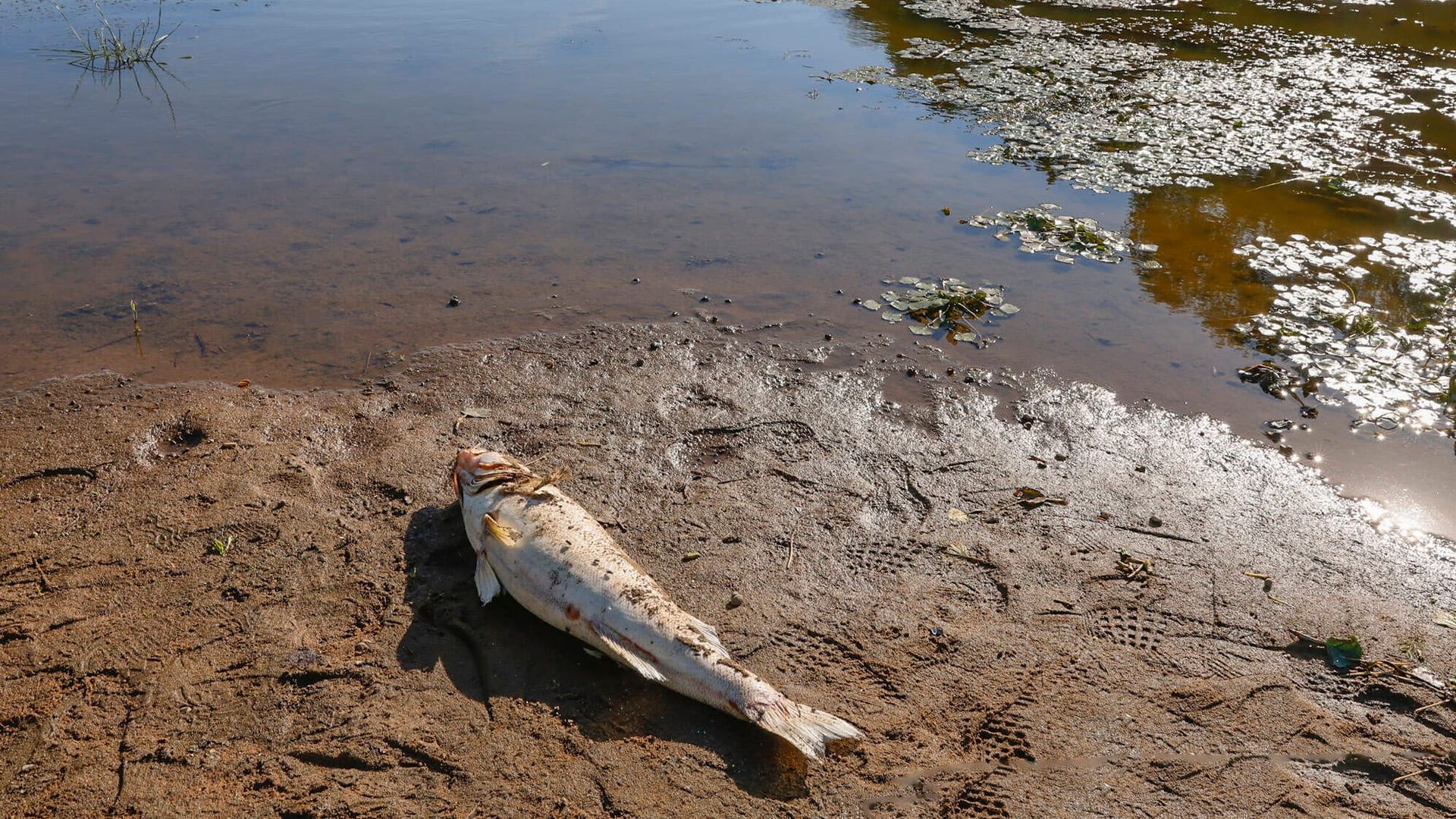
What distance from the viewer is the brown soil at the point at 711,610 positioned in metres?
3.14

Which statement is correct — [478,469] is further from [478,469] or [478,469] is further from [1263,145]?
[1263,145]

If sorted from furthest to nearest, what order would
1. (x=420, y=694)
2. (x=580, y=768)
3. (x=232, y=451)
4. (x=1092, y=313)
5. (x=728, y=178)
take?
1. (x=728, y=178)
2. (x=1092, y=313)
3. (x=232, y=451)
4. (x=420, y=694)
5. (x=580, y=768)

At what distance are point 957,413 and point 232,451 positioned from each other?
415 centimetres

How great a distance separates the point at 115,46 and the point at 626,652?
12215 mm

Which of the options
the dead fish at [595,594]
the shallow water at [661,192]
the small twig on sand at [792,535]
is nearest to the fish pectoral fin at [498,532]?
the dead fish at [595,594]

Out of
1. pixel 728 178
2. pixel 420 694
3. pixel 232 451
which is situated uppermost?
pixel 728 178

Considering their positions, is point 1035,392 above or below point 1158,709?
above

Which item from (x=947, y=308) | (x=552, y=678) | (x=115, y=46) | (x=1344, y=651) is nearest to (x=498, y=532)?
(x=552, y=678)

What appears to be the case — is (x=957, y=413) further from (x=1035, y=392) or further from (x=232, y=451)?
(x=232, y=451)

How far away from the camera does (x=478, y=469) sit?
4176 millimetres

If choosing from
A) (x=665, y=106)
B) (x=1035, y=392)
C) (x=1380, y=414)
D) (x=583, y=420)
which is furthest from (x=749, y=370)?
(x=665, y=106)

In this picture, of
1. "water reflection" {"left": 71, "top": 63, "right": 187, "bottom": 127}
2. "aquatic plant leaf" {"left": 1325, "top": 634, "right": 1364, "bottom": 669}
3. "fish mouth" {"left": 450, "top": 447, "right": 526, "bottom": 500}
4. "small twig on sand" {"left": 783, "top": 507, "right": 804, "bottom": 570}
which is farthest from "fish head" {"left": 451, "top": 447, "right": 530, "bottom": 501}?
"water reflection" {"left": 71, "top": 63, "right": 187, "bottom": 127}

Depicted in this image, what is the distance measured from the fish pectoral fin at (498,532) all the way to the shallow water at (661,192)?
83.9 inches

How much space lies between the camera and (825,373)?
18.6ft
